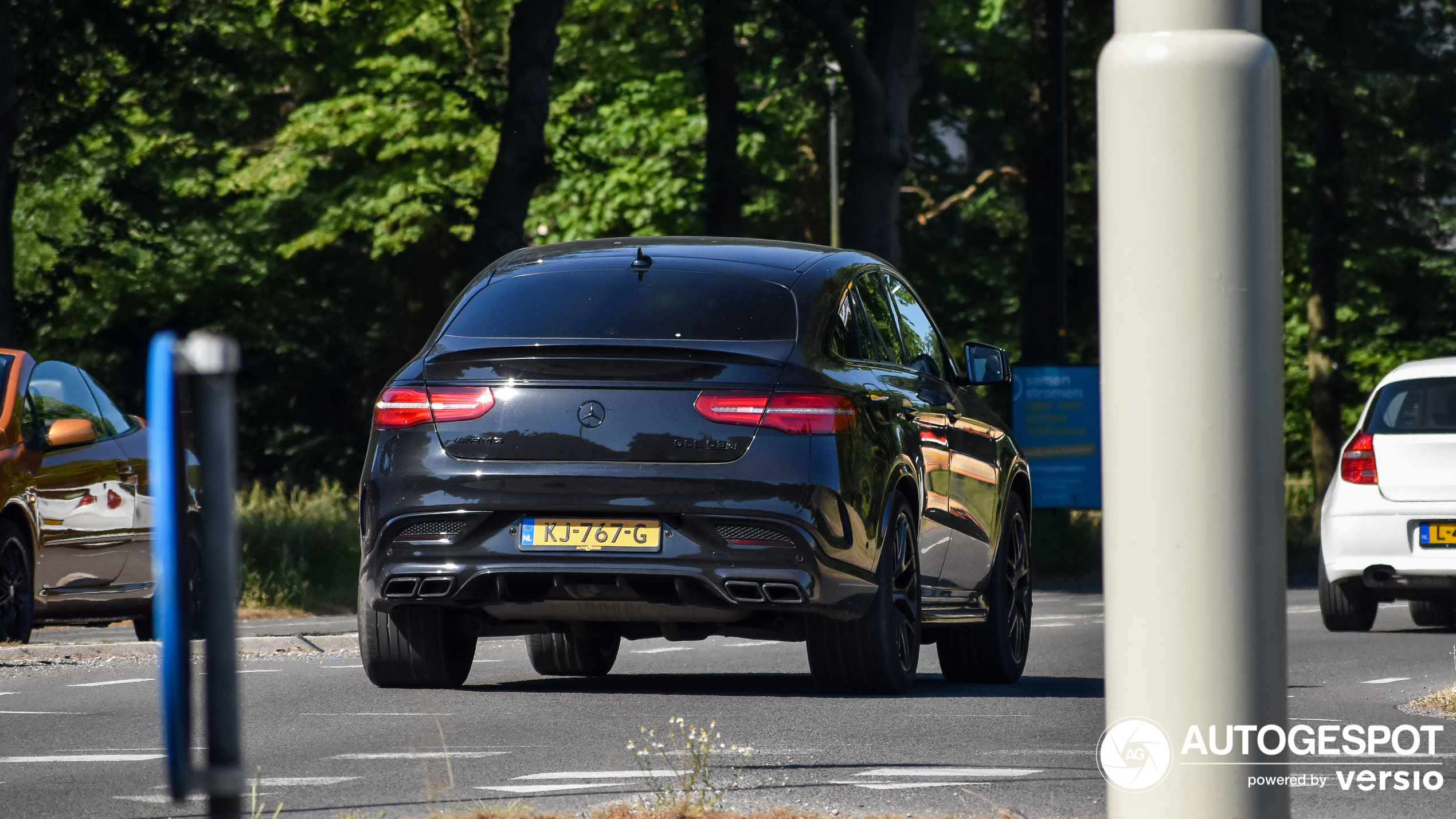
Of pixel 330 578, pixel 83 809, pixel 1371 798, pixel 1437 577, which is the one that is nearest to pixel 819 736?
pixel 1371 798

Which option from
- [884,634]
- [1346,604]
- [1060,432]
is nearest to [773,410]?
[884,634]

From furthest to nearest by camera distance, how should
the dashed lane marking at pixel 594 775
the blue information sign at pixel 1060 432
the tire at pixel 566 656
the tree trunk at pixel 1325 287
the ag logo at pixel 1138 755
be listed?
the tree trunk at pixel 1325 287 < the blue information sign at pixel 1060 432 < the tire at pixel 566 656 < the dashed lane marking at pixel 594 775 < the ag logo at pixel 1138 755

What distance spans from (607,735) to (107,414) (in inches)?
263

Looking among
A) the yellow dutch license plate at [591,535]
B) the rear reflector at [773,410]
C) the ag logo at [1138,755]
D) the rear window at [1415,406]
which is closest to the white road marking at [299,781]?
the yellow dutch license plate at [591,535]

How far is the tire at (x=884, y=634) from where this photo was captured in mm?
8805

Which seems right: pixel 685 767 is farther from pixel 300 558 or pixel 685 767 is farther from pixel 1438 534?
pixel 300 558

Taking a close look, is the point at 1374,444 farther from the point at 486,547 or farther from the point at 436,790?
the point at 436,790

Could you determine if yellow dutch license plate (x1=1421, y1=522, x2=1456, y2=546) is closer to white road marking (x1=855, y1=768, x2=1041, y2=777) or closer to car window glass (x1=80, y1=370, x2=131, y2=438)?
car window glass (x1=80, y1=370, x2=131, y2=438)

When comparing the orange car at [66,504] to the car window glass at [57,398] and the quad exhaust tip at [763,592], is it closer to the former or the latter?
the car window glass at [57,398]

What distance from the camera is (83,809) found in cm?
627

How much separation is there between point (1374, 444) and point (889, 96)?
30.7ft

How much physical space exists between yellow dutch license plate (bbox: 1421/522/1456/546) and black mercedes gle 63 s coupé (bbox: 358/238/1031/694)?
613cm

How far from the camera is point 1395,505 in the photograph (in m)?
14.6

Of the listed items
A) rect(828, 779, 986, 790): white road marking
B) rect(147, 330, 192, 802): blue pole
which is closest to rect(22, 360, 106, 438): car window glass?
rect(828, 779, 986, 790): white road marking
